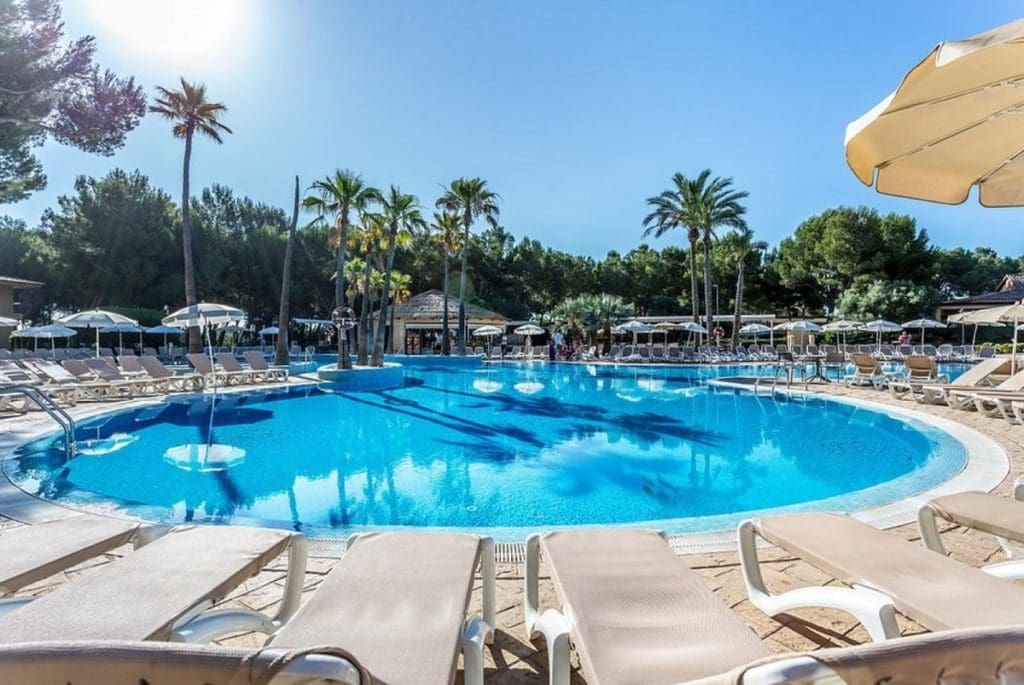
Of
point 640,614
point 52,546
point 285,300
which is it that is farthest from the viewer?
point 285,300

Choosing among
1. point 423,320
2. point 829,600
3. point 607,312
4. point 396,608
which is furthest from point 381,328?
point 829,600

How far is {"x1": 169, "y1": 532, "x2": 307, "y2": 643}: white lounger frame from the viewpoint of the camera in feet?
6.27

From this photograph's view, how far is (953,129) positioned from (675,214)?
1091 inches

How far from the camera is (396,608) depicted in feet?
6.13

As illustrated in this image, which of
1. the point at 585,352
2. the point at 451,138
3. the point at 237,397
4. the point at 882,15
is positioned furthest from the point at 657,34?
the point at 585,352

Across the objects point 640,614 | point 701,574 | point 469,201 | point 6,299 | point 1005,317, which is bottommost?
point 701,574

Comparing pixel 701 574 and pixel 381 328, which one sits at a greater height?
pixel 381 328

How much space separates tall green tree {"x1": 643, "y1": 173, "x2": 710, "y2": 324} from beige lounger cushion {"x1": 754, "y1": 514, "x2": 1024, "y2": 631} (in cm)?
2738

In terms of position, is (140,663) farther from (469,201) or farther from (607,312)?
(607,312)

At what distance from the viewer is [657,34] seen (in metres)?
12.8

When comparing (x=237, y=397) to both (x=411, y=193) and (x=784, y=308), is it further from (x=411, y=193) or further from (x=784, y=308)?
(x=784, y=308)

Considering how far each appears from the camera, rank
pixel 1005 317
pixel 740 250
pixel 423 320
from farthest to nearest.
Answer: pixel 423 320 → pixel 740 250 → pixel 1005 317

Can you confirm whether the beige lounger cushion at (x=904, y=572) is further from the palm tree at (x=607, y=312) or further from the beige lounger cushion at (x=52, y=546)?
the palm tree at (x=607, y=312)

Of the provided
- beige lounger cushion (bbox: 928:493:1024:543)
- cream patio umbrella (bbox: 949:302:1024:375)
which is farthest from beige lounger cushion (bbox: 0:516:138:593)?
cream patio umbrella (bbox: 949:302:1024:375)
